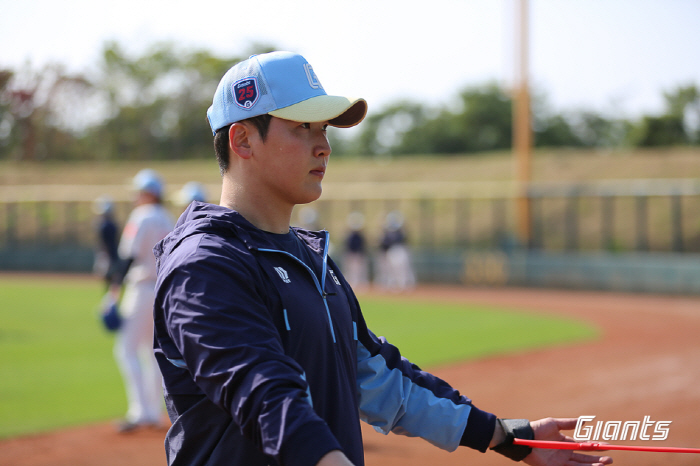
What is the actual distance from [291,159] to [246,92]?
0.22 meters

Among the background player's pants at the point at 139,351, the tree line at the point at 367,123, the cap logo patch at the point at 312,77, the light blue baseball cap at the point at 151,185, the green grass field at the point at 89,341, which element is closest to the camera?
the cap logo patch at the point at 312,77

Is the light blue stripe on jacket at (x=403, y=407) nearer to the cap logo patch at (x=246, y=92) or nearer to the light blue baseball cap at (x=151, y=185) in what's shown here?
the cap logo patch at (x=246, y=92)

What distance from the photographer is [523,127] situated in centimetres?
2378

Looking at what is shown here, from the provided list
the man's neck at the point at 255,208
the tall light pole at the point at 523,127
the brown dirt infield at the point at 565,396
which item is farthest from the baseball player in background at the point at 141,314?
the tall light pole at the point at 523,127

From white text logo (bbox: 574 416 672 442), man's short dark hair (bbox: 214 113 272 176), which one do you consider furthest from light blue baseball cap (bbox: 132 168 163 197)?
white text logo (bbox: 574 416 672 442)

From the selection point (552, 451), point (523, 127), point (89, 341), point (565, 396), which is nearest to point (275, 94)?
point (552, 451)

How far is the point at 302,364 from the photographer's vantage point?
181 centimetres

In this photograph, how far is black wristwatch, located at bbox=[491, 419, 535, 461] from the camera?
2.16 meters

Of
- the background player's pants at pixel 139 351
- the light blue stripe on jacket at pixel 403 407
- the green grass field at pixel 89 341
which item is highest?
the light blue stripe on jacket at pixel 403 407

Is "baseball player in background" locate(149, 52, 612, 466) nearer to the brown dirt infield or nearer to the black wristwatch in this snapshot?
the black wristwatch

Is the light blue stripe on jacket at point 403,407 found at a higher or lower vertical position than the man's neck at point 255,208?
lower

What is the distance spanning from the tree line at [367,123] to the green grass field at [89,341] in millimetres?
23098

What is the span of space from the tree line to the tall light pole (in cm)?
1431

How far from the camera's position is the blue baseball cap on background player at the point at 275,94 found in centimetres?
189
